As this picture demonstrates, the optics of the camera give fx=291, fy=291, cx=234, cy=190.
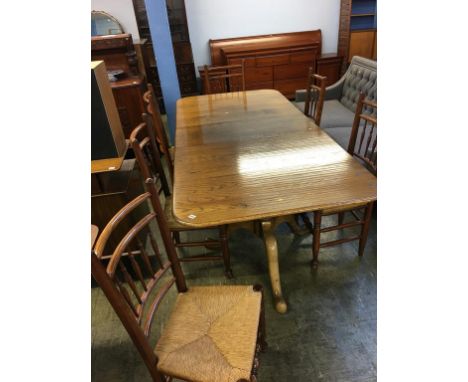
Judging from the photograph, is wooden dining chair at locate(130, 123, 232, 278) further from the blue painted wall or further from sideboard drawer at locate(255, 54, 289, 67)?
sideboard drawer at locate(255, 54, 289, 67)

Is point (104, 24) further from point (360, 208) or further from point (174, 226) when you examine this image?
point (360, 208)

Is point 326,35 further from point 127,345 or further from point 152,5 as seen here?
point 127,345

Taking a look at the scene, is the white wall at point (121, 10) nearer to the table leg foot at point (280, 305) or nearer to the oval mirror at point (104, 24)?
the oval mirror at point (104, 24)

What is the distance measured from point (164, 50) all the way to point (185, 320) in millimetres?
2950

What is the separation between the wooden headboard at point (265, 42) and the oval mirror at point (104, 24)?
60.7 inches

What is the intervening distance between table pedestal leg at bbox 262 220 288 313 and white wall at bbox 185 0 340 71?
14.0 feet

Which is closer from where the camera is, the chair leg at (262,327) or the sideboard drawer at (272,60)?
the chair leg at (262,327)

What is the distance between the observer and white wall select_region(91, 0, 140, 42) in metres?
4.55

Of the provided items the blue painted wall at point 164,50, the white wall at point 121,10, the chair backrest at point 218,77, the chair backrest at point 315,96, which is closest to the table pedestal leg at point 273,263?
the chair backrest at point 315,96

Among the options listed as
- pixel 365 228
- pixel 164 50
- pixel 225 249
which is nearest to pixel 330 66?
pixel 164 50

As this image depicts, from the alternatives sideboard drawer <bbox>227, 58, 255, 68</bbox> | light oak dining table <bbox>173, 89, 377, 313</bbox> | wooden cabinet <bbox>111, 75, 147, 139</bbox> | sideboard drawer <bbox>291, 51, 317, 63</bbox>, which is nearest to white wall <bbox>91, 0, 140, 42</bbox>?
sideboard drawer <bbox>227, 58, 255, 68</bbox>

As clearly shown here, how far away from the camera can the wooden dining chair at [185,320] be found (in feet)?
2.88

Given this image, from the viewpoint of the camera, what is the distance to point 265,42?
4.64m
